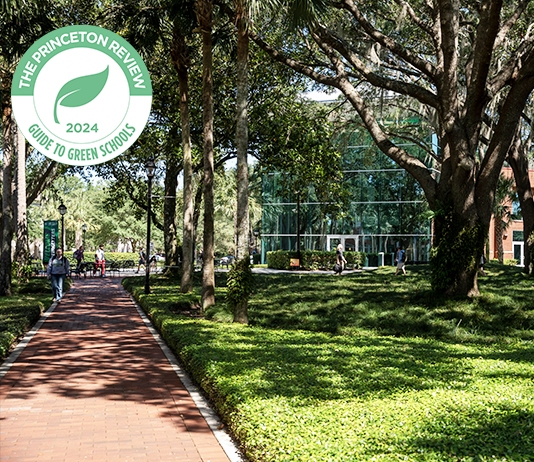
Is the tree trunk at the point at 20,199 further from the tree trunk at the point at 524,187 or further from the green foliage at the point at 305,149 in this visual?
the tree trunk at the point at 524,187

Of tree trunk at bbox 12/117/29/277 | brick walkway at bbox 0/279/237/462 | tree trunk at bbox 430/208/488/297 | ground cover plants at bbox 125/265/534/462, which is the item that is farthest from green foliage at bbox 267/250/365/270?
brick walkway at bbox 0/279/237/462

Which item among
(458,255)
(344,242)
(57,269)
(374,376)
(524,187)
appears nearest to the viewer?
(374,376)

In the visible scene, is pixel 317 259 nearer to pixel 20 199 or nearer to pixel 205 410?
pixel 20 199

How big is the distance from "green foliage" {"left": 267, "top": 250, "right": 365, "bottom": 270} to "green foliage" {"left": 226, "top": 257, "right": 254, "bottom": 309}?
2848cm

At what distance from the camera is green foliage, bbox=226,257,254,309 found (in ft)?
41.1

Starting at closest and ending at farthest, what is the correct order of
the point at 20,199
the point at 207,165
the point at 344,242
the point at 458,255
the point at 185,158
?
the point at 458,255 → the point at 207,165 → the point at 185,158 → the point at 20,199 → the point at 344,242

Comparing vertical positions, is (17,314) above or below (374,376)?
above

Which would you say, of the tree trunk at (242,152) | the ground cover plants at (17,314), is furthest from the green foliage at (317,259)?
the tree trunk at (242,152)

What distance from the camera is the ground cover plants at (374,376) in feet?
15.0

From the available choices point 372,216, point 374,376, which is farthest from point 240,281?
point 372,216

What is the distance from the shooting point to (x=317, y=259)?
4169 cm

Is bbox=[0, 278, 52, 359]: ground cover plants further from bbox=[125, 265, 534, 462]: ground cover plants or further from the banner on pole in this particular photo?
the banner on pole

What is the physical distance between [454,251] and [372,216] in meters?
28.3

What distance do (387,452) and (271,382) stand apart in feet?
7.96
